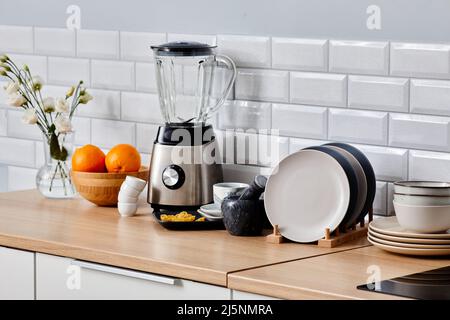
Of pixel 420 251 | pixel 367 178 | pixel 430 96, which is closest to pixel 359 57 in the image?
pixel 430 96

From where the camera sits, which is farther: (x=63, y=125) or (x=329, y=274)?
(x=63, y=125)

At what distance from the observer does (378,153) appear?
244cm

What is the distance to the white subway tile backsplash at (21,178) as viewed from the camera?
3.30m

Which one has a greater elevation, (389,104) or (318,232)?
(389,104)

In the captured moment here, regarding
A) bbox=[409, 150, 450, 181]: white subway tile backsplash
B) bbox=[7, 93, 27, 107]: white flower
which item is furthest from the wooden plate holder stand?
bbox=[7, 93, 27, 107]: white flower

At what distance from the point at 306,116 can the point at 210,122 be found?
355 mm

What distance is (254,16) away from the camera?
8.73ft

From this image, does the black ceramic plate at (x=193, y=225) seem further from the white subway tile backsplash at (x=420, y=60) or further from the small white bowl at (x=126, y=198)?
the white subway tile backsplash at (x=420, y=60)

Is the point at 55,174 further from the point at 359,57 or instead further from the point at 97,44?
the point at 359,57

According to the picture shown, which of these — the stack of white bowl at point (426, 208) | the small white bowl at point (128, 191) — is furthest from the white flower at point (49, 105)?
the stack of white bowl at point (426, 208)

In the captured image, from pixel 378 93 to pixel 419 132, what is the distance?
0.15m

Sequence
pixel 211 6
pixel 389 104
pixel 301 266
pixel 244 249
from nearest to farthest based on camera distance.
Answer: pixel 301 266 → pixel 244 249 → pixel 389 104 → pixel 211 6
